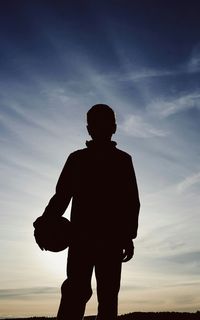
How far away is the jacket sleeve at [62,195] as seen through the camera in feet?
17.2

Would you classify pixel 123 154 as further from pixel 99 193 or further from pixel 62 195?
pixel 62 195

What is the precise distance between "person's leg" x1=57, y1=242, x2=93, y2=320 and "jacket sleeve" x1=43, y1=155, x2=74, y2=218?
579 mm

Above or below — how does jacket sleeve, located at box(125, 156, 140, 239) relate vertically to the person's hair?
below

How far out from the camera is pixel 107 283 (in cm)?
489

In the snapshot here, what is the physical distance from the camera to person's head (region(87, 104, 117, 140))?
5305 mm

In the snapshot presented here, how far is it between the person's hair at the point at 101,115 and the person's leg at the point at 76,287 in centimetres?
163

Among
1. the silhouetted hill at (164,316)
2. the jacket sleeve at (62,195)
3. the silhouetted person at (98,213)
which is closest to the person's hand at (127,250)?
the silhouetted person at (98,213)

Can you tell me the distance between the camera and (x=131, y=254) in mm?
5203

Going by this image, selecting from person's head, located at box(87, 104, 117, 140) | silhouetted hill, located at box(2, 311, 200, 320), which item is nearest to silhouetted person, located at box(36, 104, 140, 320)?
person's head, located at box(87, 104, 117, 140)

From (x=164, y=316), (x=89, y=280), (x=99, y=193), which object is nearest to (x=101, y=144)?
(x=99, y=193)

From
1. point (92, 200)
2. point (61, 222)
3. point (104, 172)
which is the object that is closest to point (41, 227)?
point (61, 222)

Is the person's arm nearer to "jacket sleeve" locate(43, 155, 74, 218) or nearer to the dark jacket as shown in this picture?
the dark jacket

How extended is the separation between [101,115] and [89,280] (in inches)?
81.4

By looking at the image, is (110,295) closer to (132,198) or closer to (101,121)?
(132,198)
